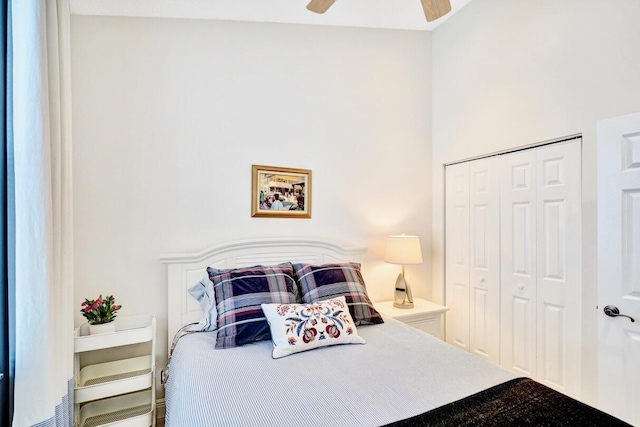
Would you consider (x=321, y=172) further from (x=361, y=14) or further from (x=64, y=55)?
(x=64, y=55)

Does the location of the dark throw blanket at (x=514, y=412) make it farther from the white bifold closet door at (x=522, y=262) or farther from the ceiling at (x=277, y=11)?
the ceiling at (x=277, y=11)

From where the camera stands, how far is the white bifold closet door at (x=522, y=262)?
7.04 ft

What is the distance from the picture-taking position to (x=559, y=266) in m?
2.20

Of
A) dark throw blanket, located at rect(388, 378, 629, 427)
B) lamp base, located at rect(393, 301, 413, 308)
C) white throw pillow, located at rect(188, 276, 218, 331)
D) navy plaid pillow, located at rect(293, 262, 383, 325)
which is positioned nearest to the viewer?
dark throw blanket, located at rect(388, 378, 629, 427)

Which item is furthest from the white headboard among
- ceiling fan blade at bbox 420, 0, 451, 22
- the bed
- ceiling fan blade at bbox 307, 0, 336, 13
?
ceiling fan blade at bbox 420, 0, 451, 22

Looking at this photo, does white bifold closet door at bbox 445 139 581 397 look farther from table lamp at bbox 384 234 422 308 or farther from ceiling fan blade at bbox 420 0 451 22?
ceiling fan blade at bbox 420 0 451 22

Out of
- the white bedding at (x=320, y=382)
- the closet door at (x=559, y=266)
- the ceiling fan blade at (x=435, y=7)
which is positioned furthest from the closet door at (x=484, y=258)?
the ceiling fan blade at (x=435, y=7)

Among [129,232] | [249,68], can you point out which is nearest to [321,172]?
[249,68]

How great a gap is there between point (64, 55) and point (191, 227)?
3.78 feet

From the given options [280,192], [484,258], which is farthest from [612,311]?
[280,192]

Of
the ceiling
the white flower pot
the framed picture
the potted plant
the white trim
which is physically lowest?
the white trim

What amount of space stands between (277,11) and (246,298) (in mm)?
2003

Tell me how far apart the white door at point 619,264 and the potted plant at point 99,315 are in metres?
2.72

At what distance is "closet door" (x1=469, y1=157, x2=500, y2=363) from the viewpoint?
8.64ft
